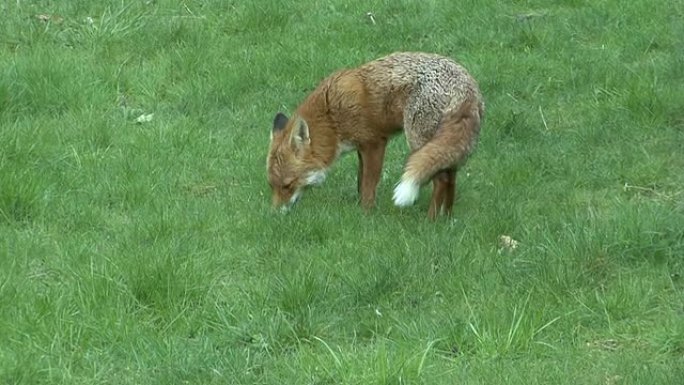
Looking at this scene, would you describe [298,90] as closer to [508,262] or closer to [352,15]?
[352,15]

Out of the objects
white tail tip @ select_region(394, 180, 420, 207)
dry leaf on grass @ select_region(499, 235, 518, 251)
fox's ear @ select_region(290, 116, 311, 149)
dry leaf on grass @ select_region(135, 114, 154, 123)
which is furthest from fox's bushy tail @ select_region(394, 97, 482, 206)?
dry leaf on grass @ select_region(135, 114, 154, 123)

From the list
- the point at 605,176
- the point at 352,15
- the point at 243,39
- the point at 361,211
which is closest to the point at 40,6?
the point at 243,39

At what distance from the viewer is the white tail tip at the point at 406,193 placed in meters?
7.36

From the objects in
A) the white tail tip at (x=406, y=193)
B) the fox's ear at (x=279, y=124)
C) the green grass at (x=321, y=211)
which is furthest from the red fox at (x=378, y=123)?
the white tail tip at (x=406, y=193)

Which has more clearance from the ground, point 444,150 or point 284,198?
point 444,150

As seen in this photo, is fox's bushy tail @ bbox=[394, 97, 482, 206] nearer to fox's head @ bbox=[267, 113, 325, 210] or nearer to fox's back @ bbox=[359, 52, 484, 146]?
fox's back @ bbox=[359, 52, 484, 146]

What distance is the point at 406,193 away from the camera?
7.37 meters

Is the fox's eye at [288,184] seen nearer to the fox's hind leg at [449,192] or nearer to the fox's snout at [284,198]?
the fox's snout at [284,198]

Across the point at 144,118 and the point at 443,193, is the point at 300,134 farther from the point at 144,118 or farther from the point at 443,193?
the point at 144,118

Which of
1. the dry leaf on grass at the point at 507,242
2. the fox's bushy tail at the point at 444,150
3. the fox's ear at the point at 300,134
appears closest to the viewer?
the dry leaf on grass at the point at 507,242

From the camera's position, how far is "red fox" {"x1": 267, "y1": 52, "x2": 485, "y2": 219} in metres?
8.15

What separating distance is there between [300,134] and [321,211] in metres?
0.81

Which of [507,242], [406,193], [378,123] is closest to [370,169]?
[378,123]

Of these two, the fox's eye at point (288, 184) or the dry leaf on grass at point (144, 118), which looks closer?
the fox's eye at point (288, 184)
